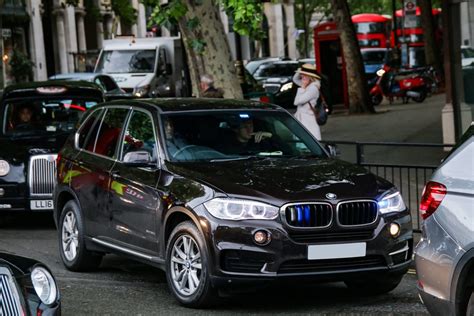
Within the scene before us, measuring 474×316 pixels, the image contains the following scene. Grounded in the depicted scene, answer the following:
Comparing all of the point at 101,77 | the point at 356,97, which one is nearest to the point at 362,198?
the point at 101,77

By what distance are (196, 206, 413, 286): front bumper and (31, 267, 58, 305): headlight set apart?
5.85 feet

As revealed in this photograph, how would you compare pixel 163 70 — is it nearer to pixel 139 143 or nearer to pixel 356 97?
pixel 356 97

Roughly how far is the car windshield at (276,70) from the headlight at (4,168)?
27578 millimetres

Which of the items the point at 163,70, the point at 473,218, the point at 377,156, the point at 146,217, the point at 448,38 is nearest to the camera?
the point at 473,218

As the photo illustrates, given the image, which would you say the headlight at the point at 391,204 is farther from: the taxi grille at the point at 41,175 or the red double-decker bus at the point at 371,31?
the red double-decker bus at the point at 371,31

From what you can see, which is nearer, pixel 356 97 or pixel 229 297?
pixel 229 297

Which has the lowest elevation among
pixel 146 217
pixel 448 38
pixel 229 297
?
pixel 229 297

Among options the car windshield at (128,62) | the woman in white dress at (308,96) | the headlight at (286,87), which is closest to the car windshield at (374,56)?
the headlight at (286,87)

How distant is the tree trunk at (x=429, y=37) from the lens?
4397 cm

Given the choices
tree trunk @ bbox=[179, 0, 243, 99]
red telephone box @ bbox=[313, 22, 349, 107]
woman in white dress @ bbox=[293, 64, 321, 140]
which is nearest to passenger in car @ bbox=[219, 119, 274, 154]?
woman in white dress @ bbox=[293, 64, 321, 140]

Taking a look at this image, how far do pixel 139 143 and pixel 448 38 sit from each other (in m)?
9.80

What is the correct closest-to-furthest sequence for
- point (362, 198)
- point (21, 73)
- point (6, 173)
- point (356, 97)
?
point (362, 198)
point (6, 173)
point (356, 97)
point (21, 73)

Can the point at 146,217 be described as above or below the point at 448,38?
below

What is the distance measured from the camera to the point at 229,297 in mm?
8773
